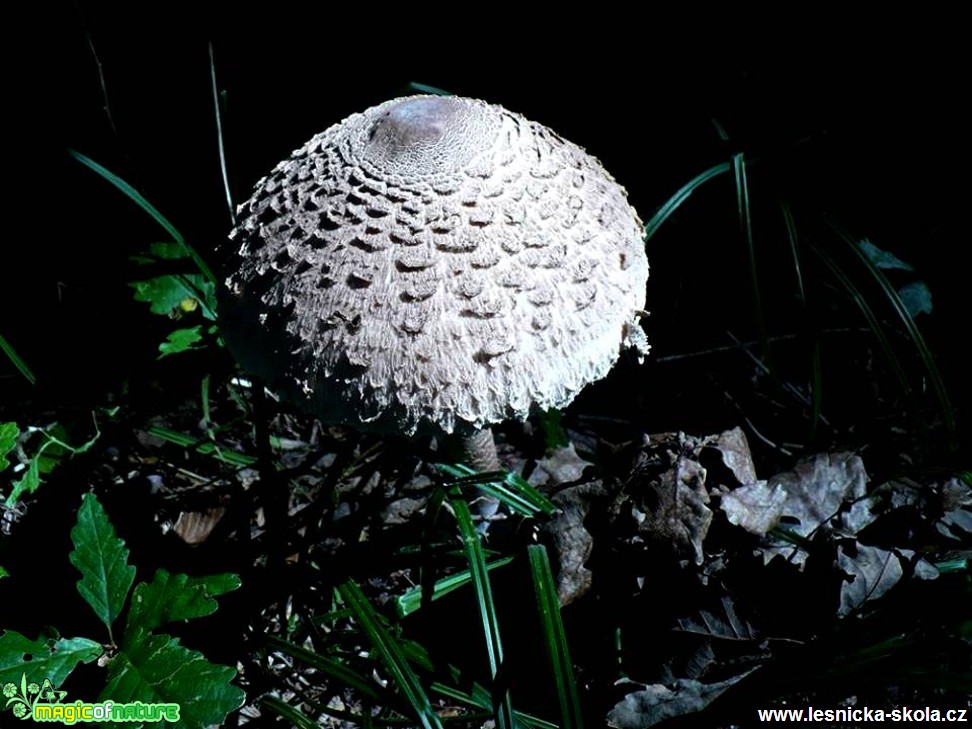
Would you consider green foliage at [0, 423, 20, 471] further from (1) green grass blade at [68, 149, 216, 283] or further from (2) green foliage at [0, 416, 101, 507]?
(1) green grass blade at [68, 149, 216, 283]


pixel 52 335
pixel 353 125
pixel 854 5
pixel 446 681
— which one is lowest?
pixel 446 681

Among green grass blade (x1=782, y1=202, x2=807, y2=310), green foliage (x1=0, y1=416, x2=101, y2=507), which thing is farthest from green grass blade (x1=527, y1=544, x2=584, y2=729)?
green foliage (x1=0, y1=416, x2=101, y2=507)

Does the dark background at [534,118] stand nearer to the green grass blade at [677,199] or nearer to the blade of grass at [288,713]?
the green grass blade at [677,199]

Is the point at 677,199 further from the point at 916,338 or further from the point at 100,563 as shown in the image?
the point at 100,563

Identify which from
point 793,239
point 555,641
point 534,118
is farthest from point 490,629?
point 534,118

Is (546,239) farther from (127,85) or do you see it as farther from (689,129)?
(127,85)

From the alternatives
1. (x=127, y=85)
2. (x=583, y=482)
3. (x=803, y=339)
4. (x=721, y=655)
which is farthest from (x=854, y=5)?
(x=127, y=85)

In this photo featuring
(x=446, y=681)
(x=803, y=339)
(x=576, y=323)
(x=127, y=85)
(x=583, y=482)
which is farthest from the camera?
(x=127, y=85)

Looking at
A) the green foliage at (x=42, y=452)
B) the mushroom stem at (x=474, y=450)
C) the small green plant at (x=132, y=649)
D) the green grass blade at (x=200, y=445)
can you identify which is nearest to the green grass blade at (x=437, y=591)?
the mushroom stem at (x=474, y=450)
